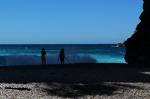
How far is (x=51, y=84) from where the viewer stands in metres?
19.6

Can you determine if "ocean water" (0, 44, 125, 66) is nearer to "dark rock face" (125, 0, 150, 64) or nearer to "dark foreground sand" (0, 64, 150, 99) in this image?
"dark rock face" (125, 0, 150, 64)

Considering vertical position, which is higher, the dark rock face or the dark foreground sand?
the dark rock face

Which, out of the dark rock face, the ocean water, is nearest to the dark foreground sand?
the dark rock face

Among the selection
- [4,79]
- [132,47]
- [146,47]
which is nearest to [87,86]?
[4,79]

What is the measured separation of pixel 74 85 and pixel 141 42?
18.9m

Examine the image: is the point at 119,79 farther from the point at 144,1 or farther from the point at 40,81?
the point at 144,1

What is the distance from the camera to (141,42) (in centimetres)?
3716

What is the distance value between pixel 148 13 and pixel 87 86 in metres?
20.7

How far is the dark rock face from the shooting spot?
3591cm

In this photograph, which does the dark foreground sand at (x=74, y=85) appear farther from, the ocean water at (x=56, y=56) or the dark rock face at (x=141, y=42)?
the ocean water at (x=56, y=56)

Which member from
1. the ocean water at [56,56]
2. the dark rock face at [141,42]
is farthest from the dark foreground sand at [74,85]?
the ocean water at [56,56]

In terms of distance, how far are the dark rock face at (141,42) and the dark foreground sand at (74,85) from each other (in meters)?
12.0

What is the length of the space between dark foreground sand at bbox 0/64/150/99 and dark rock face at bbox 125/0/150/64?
12012 mm

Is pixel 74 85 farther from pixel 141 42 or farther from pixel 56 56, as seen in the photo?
pixel 56 56
